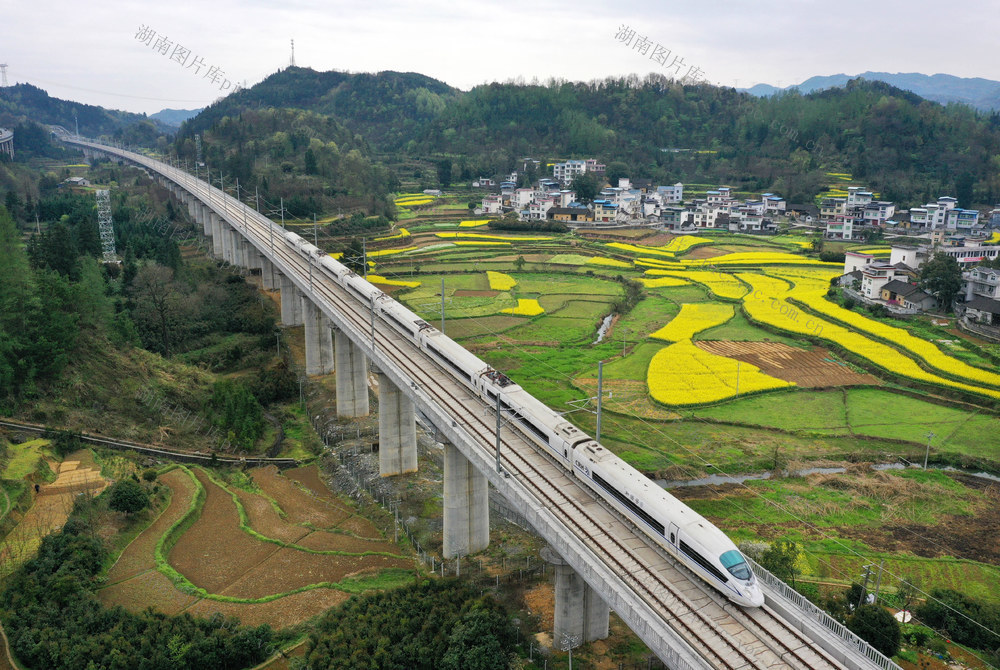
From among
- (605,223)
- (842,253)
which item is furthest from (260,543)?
(605,223)

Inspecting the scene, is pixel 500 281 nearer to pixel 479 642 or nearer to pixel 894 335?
pixel 894 335

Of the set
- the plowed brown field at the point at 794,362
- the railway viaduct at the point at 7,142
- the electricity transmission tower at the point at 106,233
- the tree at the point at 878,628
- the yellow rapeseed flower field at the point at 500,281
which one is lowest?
the tree at the point at 878,628

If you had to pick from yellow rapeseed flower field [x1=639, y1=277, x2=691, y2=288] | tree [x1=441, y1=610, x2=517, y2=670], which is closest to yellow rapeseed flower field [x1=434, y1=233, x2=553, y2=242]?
yellow rapeseed flower field [x1=639, y1=277, x2=691, y2=288]

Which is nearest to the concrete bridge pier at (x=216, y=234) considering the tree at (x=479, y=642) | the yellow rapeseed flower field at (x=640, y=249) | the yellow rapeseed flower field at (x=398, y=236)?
the yellow rapeseed flower field at (x=398, y=236)

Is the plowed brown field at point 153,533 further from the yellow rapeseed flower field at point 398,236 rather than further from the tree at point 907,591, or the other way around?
the yellow rapeseed flower field at point 398,236

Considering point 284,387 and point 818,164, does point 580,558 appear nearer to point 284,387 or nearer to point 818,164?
point 284,387

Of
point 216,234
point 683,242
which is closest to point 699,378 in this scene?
point 683,242
